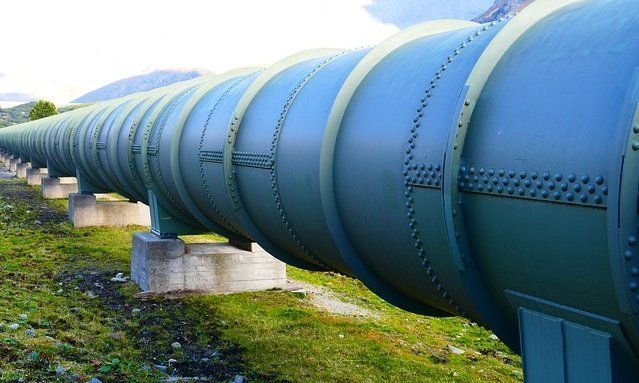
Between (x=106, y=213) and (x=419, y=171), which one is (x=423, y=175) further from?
(x=106, y=213)

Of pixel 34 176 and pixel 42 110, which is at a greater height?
pixel 42 110

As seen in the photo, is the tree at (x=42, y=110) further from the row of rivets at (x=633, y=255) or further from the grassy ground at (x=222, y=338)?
the row of rivets at (x=633, y=255)

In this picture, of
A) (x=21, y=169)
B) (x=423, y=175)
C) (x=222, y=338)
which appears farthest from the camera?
(x=21, y=169)

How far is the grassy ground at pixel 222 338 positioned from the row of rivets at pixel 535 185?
4.65m

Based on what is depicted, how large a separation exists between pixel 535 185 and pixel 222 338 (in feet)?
22.7

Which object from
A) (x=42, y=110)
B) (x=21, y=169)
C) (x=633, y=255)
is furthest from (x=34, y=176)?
(x=42, y=110)

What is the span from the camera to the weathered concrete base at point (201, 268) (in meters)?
11.8

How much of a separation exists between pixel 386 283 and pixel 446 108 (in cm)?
174

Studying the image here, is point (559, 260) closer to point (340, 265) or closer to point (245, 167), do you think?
point (340, 265)

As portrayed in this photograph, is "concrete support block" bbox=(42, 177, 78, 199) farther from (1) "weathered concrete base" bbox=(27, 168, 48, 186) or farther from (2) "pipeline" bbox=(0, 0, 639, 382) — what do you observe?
(2) "pipeline" bbox=(0, 0, 639, 382)

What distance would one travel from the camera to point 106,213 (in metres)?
20.3

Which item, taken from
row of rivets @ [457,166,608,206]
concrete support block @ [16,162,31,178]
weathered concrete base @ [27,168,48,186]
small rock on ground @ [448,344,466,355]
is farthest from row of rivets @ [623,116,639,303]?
concrete support block @ [16,162,31,178]

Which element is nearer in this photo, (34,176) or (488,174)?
(488,174)

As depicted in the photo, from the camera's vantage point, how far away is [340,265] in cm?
591
